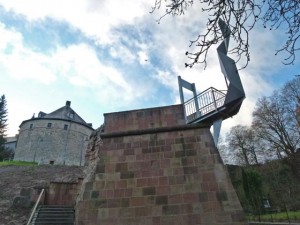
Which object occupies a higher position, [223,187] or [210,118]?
[210,118]

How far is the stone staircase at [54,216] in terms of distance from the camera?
9383mm

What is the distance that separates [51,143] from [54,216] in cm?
2728

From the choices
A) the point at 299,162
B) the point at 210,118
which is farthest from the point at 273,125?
the point at 210,118

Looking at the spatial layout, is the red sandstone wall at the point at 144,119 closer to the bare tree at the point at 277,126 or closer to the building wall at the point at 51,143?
the bare tree at the point at 277,126

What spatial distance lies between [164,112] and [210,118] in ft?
5.11

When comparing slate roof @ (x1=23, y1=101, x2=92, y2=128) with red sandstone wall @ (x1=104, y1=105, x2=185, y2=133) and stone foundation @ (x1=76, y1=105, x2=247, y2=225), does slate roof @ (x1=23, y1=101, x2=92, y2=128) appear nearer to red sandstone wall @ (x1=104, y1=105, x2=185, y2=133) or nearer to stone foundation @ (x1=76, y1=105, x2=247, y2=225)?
red sandstone wall @ (x1=104, y1=105, x2=185, y2=133)

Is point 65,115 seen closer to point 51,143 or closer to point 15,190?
point 51,143

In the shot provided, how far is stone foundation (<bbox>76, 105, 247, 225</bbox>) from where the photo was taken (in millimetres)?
6598

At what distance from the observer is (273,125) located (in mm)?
22656

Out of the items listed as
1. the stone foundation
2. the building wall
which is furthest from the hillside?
the building wall

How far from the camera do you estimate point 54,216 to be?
982 cm

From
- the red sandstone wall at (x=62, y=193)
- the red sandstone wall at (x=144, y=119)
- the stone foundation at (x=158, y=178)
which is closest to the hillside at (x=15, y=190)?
the red sandstone wall at (x=62, y=193)

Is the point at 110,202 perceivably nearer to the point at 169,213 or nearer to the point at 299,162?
the point at 169,213

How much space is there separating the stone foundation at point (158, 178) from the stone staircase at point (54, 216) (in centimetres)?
312
